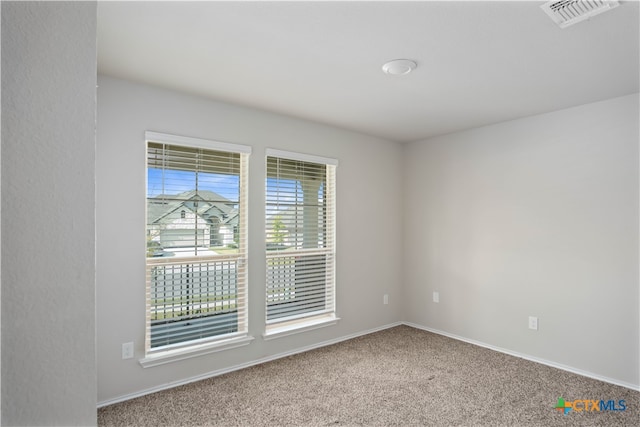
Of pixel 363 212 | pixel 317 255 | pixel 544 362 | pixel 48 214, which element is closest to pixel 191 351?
pixel 317 255

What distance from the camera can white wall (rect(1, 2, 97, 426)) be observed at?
0.69 m

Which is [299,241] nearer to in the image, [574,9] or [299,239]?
[299,239]

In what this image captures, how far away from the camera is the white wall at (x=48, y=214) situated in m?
0.69

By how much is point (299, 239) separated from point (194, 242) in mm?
1166

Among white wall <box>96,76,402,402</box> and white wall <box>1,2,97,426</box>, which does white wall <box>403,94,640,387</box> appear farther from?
white wall <box>1,2,97,426</box>

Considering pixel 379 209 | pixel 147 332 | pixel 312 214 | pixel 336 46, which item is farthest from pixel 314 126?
pixel 147 332

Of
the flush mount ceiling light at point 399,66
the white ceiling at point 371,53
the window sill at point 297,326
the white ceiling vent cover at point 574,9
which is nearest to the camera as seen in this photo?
the white ceiling vent cover at point 574,9

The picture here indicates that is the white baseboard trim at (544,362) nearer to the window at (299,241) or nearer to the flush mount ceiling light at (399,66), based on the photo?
the window at (299,241)

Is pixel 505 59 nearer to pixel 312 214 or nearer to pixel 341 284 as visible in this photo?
pixel 312 214

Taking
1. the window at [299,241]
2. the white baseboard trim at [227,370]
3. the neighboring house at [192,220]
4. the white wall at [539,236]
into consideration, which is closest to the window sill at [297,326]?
the window at [299,241]

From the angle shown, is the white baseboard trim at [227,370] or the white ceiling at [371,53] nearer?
the white ceiling at [371,53]

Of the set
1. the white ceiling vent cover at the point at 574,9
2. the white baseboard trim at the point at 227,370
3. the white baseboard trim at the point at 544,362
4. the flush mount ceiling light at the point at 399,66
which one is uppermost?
the white ceiling vent cover at the point at 574,9

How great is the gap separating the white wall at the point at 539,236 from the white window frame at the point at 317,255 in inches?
51.0

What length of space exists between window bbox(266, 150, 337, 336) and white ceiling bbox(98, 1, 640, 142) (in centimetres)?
73
